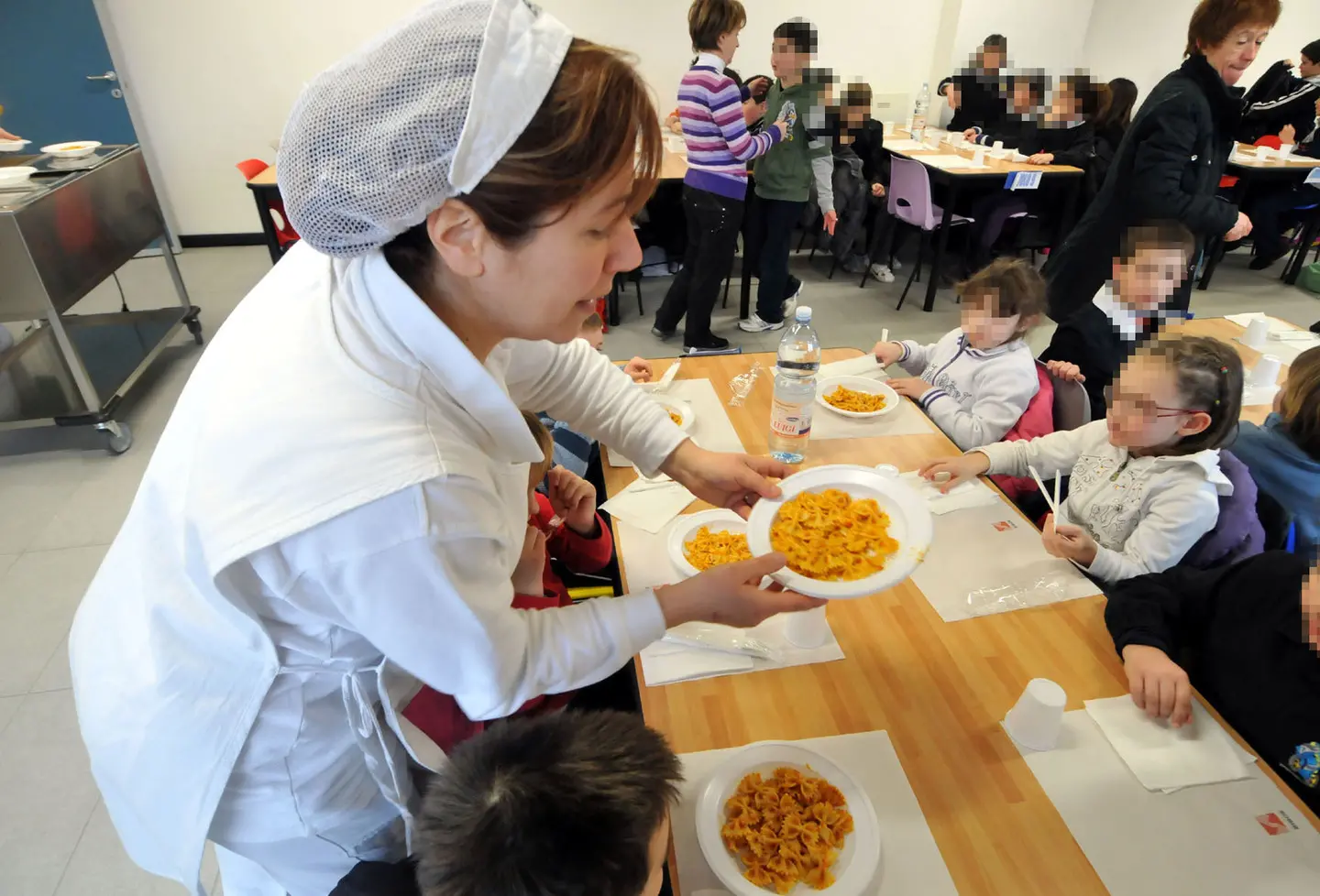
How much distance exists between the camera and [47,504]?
112 inches

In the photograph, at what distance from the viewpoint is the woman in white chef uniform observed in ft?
2.22

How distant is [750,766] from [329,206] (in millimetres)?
881

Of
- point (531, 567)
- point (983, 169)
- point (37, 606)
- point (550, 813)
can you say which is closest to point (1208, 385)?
point (531, 567)

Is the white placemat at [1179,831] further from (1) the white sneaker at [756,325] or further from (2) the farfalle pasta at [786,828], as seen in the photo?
(1) the white sneaker at [756,325]

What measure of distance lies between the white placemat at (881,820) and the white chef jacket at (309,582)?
0.82 ft

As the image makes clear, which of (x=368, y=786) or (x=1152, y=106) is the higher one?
(x=1152, y=106)

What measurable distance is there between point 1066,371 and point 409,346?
204cm

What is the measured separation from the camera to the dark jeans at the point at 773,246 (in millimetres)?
4219

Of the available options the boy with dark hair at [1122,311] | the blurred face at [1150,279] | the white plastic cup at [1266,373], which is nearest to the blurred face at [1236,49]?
the boy with dark hair at [1122,311]

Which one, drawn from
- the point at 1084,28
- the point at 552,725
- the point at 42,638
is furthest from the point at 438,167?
the point at 1084,28

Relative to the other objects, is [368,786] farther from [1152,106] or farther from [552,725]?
[1152,106]

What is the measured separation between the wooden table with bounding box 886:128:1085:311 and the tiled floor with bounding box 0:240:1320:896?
40cm

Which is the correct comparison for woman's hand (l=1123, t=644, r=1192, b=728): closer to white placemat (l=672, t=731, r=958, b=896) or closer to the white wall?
white placemat (l=672, t=731, r=958, b=896)

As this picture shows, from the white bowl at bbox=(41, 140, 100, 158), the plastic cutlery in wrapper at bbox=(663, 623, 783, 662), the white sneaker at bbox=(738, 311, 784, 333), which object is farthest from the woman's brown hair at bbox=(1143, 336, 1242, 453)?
the white bowl at bbox=(41, 140, 100, 158)
